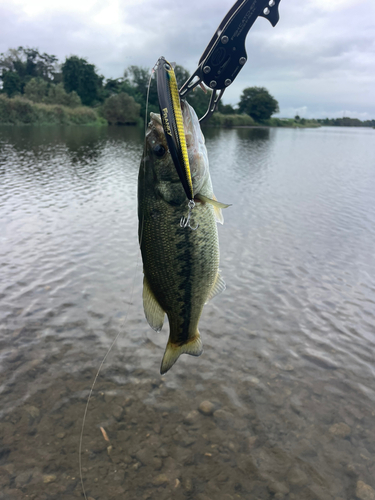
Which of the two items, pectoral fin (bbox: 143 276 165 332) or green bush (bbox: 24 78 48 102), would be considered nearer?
pectoral fin (bbox: 143 276 165 332)

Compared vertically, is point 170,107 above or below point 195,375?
above

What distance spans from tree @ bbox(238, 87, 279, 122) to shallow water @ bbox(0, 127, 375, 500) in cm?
11140

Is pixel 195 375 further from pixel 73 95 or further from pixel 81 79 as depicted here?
pixel 81 79

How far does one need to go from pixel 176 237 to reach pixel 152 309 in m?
0.68

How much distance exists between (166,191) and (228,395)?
316cm

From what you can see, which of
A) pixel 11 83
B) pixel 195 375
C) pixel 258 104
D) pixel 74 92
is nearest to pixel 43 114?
pixel 74 92

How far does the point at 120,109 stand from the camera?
63219mm

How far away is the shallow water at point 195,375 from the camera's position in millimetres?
3393

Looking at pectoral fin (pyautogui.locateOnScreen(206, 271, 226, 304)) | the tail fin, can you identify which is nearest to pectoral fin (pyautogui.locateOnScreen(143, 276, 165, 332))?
the tail fin

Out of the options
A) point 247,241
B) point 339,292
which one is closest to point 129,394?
point 339,292

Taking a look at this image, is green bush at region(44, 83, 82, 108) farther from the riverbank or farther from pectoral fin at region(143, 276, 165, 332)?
pectoral fin at region(143, 276, 165, 332)

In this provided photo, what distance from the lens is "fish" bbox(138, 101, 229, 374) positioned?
2236 mm

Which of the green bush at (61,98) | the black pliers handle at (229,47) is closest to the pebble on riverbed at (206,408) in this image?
the black pliers handle at (229,47)

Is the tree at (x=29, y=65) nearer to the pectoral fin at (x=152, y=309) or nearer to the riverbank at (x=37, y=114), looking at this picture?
the riverbank at (x=37, y=114)
